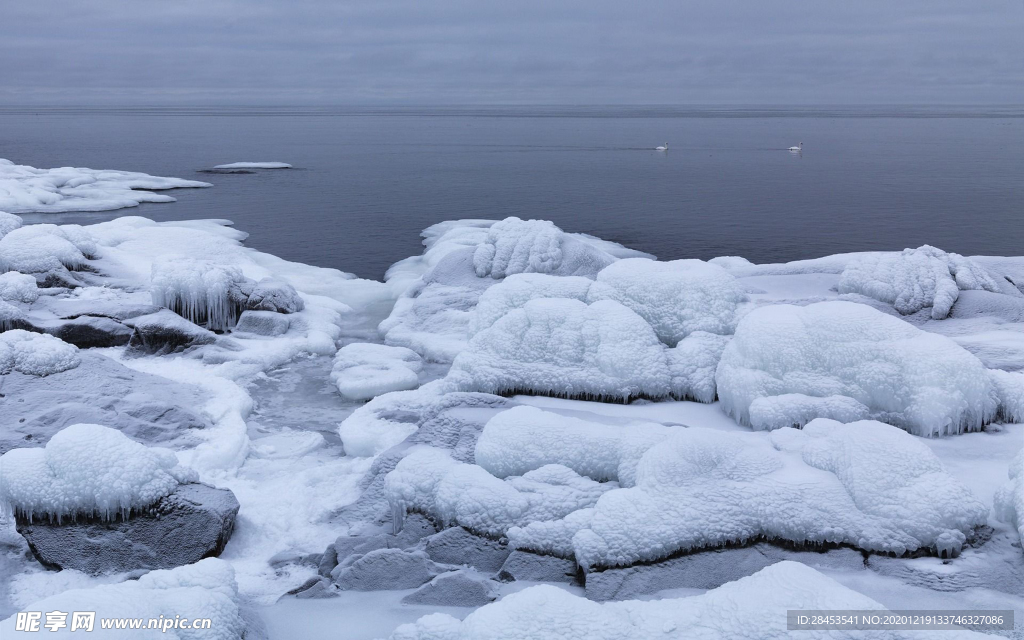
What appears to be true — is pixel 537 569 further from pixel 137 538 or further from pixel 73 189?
pixel 73 189

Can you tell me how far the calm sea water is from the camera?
29.5m

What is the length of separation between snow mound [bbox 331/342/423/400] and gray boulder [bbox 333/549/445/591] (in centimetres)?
543

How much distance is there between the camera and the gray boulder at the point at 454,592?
22.1 ft

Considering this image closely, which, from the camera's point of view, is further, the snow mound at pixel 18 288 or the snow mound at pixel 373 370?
the snow mound at pixel 18 288

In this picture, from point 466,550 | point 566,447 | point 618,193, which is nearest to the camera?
point 466,550

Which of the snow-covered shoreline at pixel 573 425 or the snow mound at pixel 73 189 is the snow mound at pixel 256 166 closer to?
the snow mound at pixel 73 189

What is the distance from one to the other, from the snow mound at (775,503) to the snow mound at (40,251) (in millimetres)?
13419

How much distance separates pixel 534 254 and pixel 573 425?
966 cm

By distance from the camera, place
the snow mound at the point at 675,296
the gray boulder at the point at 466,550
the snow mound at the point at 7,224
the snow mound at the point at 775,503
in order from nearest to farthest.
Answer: the snow mound at the point at 775,503, the gray boulder at the point at 466,550, the snow mound at the point at 675,296, the snow mound at the point at 7,224

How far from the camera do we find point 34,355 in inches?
471

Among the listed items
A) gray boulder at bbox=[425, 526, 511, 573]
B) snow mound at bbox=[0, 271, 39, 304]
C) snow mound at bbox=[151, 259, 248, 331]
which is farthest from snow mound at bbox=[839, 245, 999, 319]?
snow mound at bbox=[0, 271, 39, 304]

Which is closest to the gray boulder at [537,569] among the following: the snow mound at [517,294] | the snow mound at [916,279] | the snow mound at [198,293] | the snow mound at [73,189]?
the snow mound at [517,294]

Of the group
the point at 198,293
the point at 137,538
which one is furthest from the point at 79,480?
the point at 198,293

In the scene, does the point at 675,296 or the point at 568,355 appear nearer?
the point at 568,355
